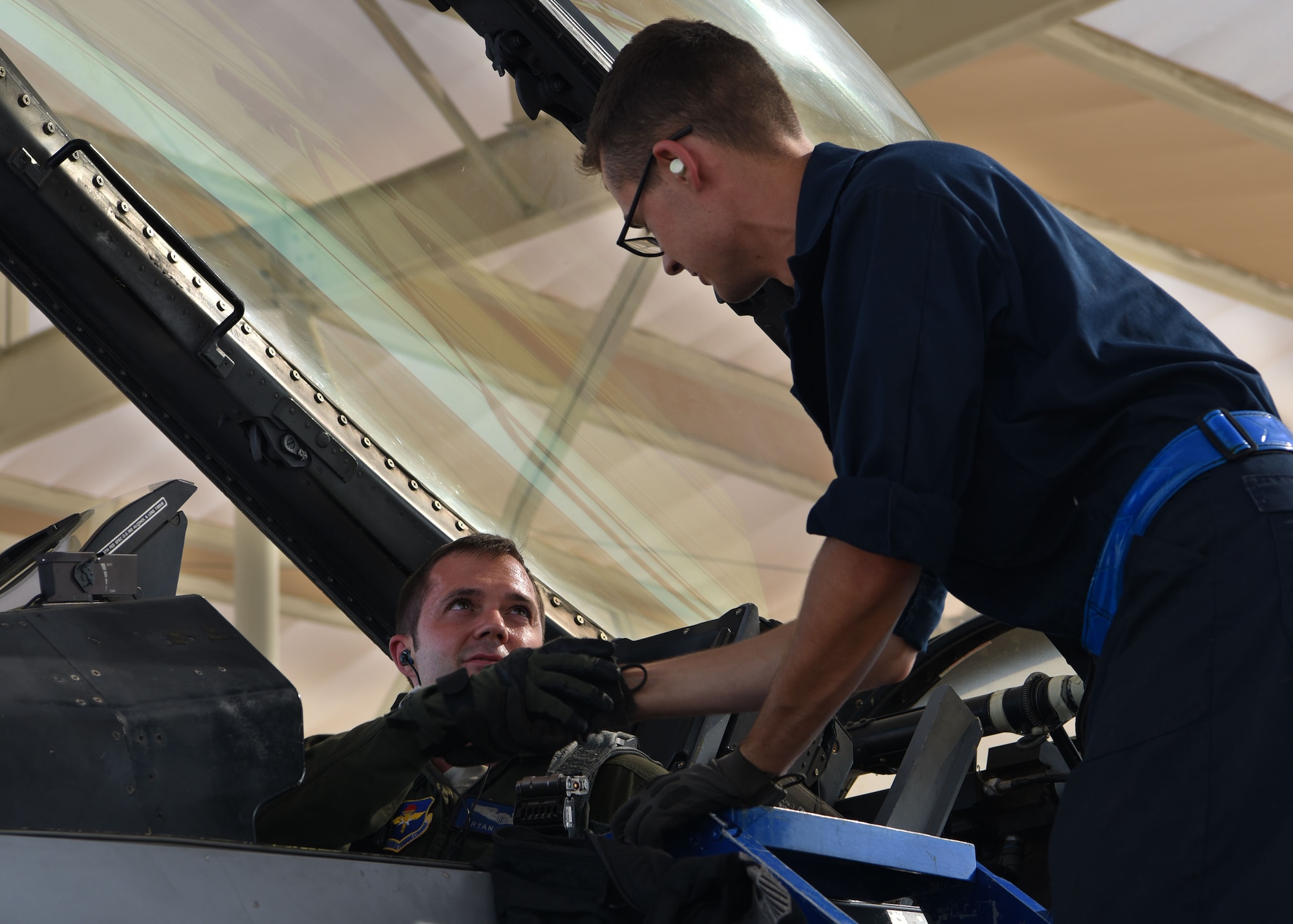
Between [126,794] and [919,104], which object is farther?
[919,104]

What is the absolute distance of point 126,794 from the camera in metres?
1.33

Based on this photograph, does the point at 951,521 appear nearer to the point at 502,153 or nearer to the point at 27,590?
the point at 27,590

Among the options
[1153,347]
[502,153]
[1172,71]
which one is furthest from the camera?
[1172,71]

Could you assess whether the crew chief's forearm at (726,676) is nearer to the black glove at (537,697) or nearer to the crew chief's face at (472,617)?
the black glove at (537,697)

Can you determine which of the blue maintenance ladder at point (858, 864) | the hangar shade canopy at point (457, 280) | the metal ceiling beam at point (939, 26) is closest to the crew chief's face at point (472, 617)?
the hangar shade canopy at point (457, 280)

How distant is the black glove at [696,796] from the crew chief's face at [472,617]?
3.51 ft

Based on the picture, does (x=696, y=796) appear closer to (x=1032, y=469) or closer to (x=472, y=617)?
(x=1032, y=469)

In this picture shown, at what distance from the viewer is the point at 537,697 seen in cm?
159

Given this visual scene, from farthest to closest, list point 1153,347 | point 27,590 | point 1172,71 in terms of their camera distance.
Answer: point 1172,71 < point 27,590 < point 1153,347

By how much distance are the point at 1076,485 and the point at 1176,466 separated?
0.33 ft

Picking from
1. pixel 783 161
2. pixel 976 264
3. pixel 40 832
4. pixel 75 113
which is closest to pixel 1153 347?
pixel 976 264

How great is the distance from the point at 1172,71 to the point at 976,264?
28.4 ft

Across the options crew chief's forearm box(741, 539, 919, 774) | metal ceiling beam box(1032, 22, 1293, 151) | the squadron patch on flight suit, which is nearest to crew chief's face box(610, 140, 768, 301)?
crew chief's forearm box(741, 539, 919, 774)

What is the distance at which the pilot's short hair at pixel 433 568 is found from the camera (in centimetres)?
257
